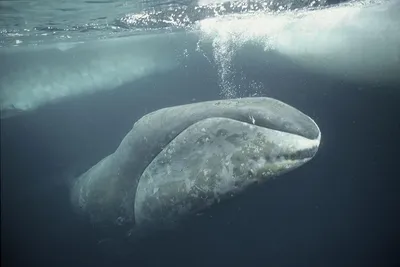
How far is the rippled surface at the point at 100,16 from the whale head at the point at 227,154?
27.2ft

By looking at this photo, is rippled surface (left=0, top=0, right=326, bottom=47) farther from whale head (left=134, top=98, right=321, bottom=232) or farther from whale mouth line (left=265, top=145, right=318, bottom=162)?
whale mouth line (left=265, top=145, right=318, bottom=162)

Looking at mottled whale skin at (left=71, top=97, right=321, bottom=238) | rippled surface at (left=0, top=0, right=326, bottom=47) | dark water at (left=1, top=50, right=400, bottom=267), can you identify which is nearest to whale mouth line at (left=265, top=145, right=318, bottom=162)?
mottled whale skin at (left=71, top=97, right=321, bottom=238)

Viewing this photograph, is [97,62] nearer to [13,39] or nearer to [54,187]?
[13,39]

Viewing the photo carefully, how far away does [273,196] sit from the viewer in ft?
24.7

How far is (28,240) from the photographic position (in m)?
9.31

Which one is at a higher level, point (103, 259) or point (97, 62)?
point (97, 62)

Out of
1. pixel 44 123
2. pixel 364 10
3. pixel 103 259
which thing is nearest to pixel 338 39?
pixel 364 10

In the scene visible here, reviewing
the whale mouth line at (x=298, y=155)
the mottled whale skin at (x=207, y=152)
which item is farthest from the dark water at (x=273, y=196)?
the whale mouth line at (x=298, y=155)

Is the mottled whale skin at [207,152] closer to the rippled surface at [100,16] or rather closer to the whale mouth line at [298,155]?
the whale mouth line at [298,155]

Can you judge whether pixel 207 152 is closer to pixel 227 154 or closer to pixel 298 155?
pixel 227 154

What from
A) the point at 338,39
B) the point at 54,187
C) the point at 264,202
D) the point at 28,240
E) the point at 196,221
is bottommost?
the point at 28,240

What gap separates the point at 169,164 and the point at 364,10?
10941 mm

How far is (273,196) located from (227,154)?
8.77 feet

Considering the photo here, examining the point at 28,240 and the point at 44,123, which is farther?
the point at 44,123
